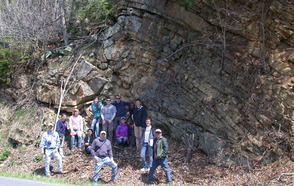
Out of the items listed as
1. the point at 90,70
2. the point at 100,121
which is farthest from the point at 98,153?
the point at 90,70

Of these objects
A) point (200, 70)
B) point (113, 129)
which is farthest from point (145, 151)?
point (200, 70)

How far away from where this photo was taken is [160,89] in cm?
1185

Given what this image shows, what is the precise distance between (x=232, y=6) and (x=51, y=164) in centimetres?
877

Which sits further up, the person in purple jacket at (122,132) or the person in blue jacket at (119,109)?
the person in blue jacket at (119,109)

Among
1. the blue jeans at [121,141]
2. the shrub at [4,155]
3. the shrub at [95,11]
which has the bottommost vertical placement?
the shrub at [4,155]

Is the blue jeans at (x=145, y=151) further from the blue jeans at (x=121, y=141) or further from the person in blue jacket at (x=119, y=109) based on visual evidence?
the person in blue jacket at (x=119, y=109)

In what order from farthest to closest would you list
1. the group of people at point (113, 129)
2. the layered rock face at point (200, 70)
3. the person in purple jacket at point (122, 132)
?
the person in purple jacket at point (122, 132) < the group of people at point (113, 129) < the layered rock face at point (200, 70)

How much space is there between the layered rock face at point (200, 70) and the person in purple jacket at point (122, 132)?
42.9 inches

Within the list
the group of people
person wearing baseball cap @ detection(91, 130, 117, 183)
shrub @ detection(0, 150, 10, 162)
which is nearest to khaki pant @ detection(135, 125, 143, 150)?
the group of people

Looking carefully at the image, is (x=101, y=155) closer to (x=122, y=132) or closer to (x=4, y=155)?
(x=122, y=132)

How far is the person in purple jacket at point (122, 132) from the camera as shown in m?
11.4

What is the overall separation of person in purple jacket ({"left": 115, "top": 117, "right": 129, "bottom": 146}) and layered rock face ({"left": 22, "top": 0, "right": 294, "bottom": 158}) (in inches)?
42.9

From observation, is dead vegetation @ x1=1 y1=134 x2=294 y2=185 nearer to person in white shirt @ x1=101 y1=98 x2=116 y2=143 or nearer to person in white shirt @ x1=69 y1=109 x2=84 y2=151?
person in white shirt @ x1=69 y1=109 x2=84 y2=151

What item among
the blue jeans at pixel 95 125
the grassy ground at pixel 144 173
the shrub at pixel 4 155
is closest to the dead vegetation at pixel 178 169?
the grassy ground at pixel 144 173
